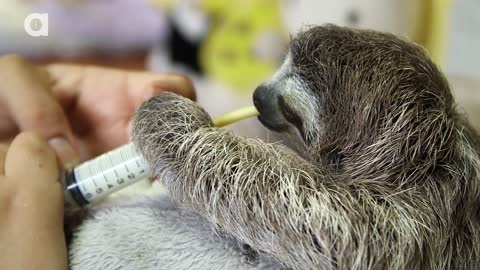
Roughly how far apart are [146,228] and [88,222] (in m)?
0.10

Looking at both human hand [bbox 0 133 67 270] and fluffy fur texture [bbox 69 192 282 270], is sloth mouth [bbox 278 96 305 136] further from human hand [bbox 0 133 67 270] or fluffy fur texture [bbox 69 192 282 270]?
human hand [bbox 0 133 67 270]

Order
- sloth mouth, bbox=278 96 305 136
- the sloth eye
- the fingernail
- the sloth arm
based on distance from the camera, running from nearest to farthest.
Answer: the sloth arm < sloth mouth, bbox=278 96 305 136 < the fingernail < the sloth eye

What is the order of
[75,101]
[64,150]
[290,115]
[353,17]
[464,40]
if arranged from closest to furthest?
[290,115], [64,150], [75,101], [353,17], [464,40]

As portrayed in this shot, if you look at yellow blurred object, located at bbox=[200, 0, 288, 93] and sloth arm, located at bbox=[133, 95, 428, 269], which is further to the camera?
yellow blurred object, located at bbox=[200, 0, 288, 93]

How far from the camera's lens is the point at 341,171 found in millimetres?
811

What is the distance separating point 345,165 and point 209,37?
1563mm

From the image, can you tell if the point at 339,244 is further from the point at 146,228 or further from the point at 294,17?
the point at 294,17

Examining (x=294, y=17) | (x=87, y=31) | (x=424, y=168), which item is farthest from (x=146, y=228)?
(x=87, y=31)

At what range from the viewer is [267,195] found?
74cm

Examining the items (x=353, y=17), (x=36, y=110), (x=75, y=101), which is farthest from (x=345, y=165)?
(x=353, y=17)

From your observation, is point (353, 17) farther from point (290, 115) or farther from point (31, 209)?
point (31, 209)

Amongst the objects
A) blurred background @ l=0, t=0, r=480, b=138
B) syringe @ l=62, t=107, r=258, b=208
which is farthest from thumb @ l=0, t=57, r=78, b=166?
blurred background @ l=0, t=0, r=480, b=138

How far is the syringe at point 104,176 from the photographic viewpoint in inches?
35.0

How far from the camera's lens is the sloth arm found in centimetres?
71
